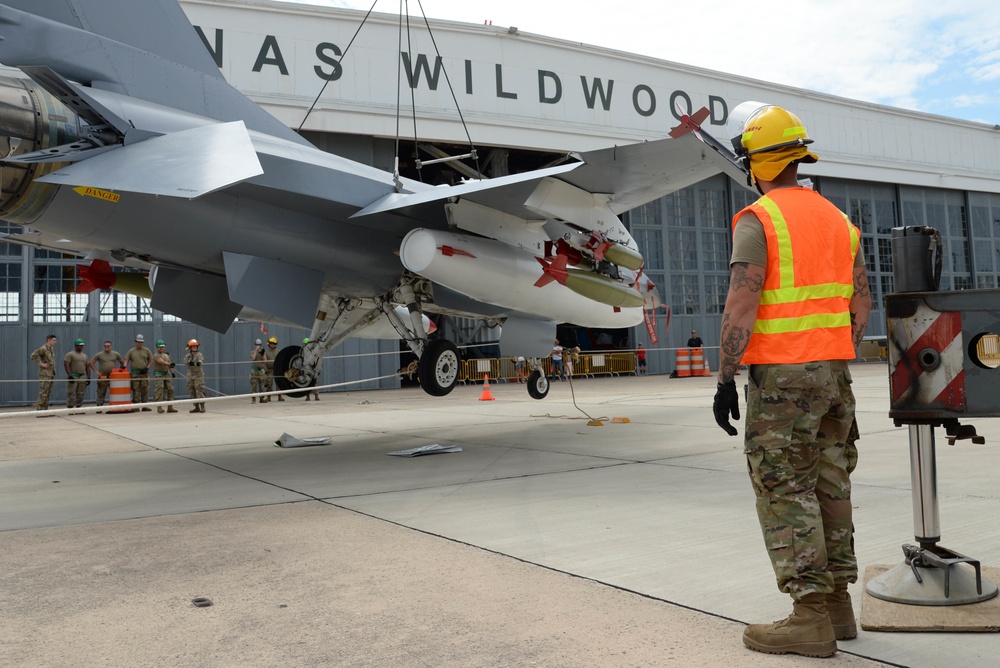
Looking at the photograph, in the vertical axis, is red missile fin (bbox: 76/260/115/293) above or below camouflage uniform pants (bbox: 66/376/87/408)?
above

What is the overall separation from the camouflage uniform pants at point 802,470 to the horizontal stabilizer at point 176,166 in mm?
3517

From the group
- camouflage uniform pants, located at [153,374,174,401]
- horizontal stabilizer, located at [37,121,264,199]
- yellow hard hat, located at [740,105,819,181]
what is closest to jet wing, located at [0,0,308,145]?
horizontal stabilizer, located at [37,121,264,199]

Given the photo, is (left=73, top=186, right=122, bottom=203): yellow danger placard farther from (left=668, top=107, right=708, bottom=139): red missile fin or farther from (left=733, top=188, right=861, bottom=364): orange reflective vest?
(left=733, top=188, right=861, bottom=364): orange reflective vest

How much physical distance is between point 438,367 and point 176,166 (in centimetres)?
433

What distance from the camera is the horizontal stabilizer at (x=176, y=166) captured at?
4766 millimetres

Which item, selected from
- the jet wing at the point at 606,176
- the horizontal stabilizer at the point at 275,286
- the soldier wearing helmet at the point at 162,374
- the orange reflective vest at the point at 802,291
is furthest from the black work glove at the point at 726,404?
the soldier wearing helmet at the point at 162,374

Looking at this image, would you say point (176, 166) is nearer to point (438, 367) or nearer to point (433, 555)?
point (433, 555)

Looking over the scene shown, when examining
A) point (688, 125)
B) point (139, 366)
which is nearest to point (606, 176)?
point (688, 125)

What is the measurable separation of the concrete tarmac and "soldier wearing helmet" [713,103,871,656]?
0.30 meters

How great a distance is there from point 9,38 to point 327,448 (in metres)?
5.06

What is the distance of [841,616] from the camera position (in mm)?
2502

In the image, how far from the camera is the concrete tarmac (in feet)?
8.14

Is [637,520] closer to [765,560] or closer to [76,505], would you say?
[765,560]

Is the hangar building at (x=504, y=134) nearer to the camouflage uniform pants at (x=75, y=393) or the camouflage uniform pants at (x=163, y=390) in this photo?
the camouflage uniform pants at (x=75, y=393)
